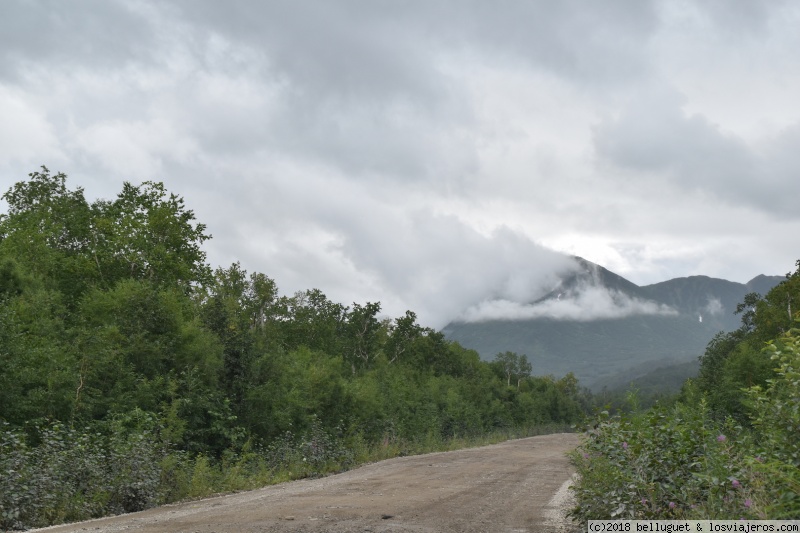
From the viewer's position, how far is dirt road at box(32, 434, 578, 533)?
1033cm

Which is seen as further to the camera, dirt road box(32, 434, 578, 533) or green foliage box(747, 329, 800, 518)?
dirt road box(32, 434, 578, 533)

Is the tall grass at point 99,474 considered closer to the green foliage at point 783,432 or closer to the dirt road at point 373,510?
the dirt road at point 373,510

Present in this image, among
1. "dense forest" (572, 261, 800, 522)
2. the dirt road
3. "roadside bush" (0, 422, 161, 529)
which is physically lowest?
the dirt road

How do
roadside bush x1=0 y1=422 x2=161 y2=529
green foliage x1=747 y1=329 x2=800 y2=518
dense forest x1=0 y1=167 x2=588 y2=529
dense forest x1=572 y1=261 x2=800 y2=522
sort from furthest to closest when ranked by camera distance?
dense forest x1=0 y1=167 x2=588 y2=529
roadside bush x1=0 y1=422 x2=161 y2=529
dense forest x1=572 y1=261 x2=800 y2=522
green foliage x1=747 y1=329 x2=800 y2=518

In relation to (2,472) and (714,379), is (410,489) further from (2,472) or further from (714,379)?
(714,379)

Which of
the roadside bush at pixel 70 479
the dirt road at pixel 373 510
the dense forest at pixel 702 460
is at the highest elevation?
the dense forest at pixel 702 460

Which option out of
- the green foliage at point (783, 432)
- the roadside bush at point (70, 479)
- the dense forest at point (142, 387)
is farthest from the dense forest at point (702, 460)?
the roadside bush at point (70, 479)

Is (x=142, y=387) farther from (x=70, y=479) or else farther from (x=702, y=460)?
(x=702, y=460)

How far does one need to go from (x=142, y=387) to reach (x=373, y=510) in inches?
455

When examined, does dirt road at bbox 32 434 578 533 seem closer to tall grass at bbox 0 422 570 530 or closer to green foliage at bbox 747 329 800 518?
tall grass at bbox 0 422 570 530

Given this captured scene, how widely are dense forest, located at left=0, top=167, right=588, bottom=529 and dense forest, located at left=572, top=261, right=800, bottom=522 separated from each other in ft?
21.5

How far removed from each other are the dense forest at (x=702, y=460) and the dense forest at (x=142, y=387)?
654 cm

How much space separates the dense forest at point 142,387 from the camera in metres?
13.7

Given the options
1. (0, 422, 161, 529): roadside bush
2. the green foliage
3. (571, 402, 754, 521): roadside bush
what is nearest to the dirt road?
(0, 422, 161, 529): roadside bush
